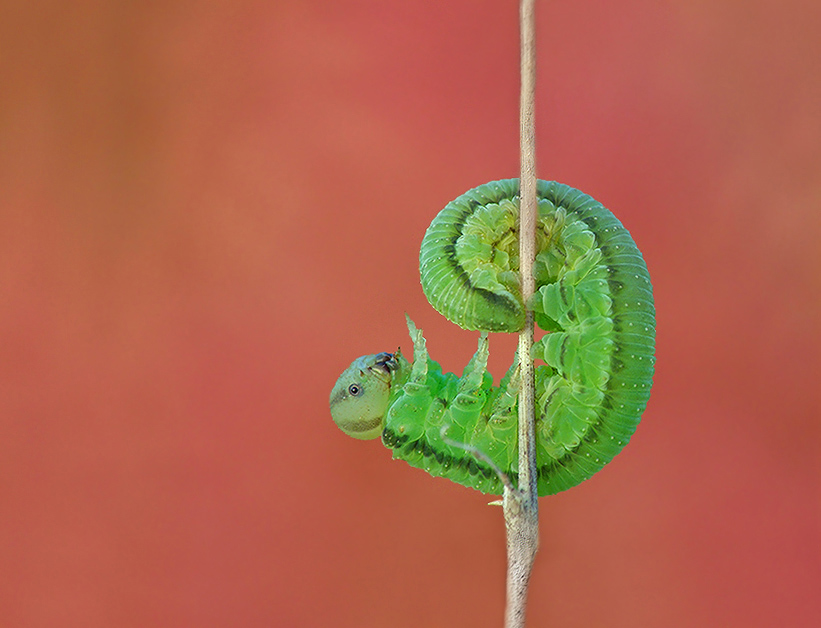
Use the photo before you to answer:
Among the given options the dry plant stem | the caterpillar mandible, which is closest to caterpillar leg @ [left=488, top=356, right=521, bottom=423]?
the caterpillar mandible

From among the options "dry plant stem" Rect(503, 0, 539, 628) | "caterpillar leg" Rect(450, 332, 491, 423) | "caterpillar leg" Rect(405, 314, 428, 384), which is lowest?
"dry plant stem" Rect(503, 0, 539, 628)

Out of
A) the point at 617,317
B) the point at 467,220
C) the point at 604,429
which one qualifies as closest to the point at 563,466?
the point at 604,429

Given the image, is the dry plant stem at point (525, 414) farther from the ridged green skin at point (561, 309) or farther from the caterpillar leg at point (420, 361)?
the caterpillar leg at point (420, 361)

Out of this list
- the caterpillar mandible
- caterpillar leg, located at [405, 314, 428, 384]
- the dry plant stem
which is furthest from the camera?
caterpillar leg, located at [405, 314, 428, 384]

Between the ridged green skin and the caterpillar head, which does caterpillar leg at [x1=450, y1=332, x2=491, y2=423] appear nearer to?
the ridged green skin

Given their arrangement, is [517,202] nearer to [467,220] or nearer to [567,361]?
[467,220]

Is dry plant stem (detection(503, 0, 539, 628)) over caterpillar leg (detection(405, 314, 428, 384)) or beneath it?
beneath

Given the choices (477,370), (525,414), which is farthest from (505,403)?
(525,414)

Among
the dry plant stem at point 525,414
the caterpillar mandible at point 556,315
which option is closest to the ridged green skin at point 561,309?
the caterpillar mandible at point 556,315
